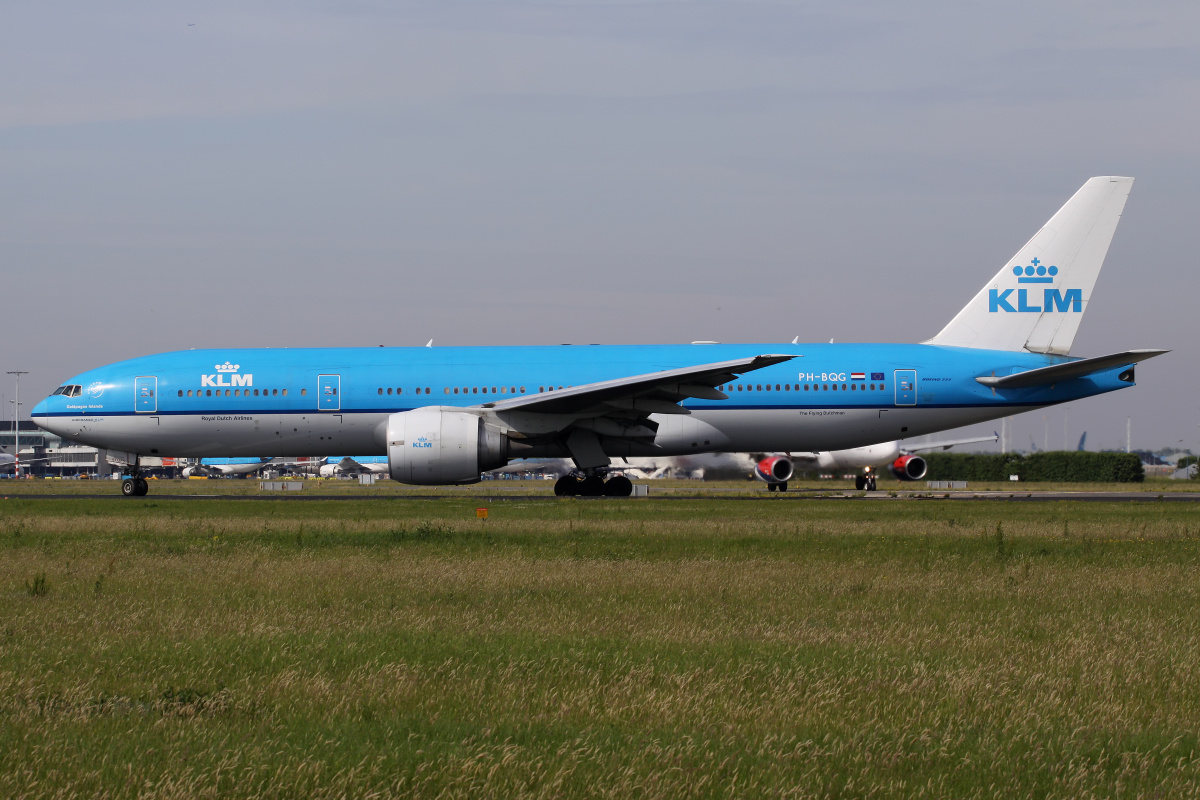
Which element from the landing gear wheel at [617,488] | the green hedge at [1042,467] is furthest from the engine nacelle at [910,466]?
the landing gear wheel at [617,488]

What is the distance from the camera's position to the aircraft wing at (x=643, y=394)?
22828mm

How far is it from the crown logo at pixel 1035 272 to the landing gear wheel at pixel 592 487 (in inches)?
454

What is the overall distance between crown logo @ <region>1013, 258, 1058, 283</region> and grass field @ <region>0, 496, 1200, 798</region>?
15.6 m

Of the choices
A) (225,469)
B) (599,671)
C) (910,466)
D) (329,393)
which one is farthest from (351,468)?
(599,671)

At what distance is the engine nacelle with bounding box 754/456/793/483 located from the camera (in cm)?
3900

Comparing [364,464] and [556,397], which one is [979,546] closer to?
[556,397]

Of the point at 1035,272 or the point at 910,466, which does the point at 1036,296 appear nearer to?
the point at 1035,272

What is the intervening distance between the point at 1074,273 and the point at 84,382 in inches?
977

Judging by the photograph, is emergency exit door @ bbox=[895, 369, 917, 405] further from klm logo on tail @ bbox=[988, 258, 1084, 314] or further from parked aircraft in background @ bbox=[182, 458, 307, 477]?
parked aircraft in background @ bbox=[182, 458, 307, 477]

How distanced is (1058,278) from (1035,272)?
56 cm

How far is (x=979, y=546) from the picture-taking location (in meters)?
13.5

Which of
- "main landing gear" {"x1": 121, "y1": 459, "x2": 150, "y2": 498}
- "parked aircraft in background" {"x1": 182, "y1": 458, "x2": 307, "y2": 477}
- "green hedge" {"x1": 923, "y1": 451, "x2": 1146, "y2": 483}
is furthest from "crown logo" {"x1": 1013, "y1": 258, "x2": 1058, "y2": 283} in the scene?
"parked aircraft in background" {"x1": 182, "y1": 458, "x2": 307, "y2": 477}

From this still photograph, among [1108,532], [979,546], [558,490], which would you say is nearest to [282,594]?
[979,546]

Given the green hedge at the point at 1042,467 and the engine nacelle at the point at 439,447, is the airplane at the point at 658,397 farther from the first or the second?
the green hedge at the point at 1042,467
